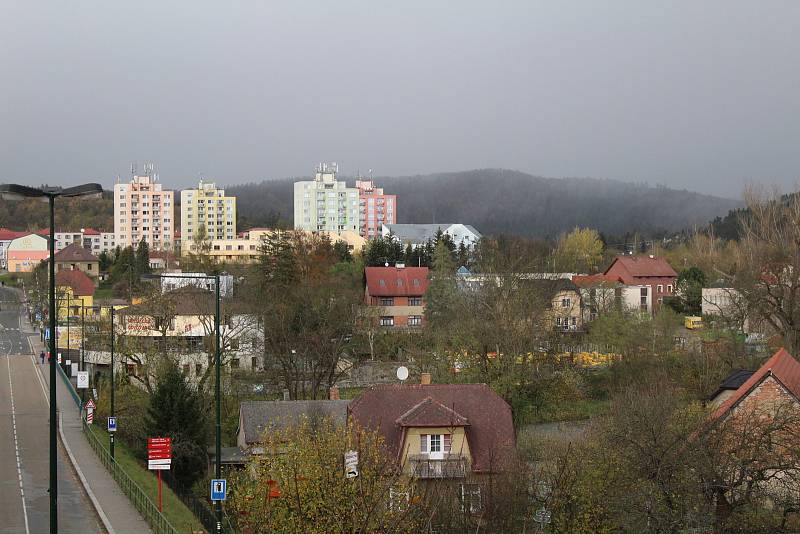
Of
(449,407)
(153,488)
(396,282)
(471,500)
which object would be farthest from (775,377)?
(396,282)

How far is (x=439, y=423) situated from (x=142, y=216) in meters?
136

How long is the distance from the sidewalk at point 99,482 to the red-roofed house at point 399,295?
1606 inches

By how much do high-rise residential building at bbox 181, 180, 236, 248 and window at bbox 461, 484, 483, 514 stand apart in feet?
453

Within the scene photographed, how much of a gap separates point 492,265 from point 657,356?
1165cm

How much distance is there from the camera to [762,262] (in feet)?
176

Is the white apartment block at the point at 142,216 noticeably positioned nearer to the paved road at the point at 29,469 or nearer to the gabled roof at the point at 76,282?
the gabled roof at the point at 76,282

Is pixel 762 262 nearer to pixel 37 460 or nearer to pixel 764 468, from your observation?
pixel 764 468

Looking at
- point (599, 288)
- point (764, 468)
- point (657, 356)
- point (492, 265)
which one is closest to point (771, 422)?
point (764, 468)

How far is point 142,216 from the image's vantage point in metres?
160

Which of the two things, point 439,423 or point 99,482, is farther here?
point 99,482

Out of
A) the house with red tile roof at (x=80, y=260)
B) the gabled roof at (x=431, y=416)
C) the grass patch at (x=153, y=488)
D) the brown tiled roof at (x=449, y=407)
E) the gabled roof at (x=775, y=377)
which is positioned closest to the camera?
the grass patch at (x=153, y=488)

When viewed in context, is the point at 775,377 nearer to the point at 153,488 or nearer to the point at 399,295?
the point at 153,488

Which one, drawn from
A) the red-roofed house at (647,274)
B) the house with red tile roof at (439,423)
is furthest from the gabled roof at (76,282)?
the house with red tile roof at (439,423)

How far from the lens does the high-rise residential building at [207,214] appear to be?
16038 cm
